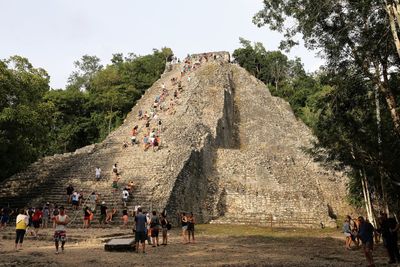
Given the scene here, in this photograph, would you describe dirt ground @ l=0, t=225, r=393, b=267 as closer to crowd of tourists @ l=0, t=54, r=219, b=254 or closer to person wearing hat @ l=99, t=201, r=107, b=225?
crowd of tourists @ l=0, t=54, r=219, b=254

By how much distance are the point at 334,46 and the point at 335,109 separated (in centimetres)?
235

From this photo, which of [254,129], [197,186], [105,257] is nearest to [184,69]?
[254,129]

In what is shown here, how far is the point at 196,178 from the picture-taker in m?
24.8

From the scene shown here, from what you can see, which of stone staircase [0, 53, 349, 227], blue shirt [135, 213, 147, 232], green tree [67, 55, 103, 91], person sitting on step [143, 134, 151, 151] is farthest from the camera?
green tree [67, 55, 103, 91]

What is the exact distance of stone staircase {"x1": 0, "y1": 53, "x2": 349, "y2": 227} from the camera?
22.2 m

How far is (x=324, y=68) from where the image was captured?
48.0ft

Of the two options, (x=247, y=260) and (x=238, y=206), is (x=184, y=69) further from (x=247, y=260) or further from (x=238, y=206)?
(x=247, y=260)

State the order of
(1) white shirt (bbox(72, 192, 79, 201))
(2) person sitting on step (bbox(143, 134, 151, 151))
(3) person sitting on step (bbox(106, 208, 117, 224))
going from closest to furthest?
(3) person sitting on step (bbox(106, 208, 117, 224)) < (1) white shirt (bbox(72, 192, 79, 201)) < (2) person sitting on step (bbox(143, 134, 151, 151))

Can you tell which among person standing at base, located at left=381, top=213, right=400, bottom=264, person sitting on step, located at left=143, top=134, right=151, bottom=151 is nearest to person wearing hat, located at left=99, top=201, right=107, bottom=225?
person sitting on step, located at left=143, top=134, right=151, bottom=151

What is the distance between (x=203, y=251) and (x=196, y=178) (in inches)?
443

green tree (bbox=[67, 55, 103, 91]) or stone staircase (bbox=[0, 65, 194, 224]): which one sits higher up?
green tree (bbox=[67, 55, 103, 91])

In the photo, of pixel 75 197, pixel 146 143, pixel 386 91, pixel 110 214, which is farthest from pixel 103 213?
pixel 386 91

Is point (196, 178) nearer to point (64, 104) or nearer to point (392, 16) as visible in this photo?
point (392, 16)

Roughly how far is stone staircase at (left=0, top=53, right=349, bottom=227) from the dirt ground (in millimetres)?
3472
